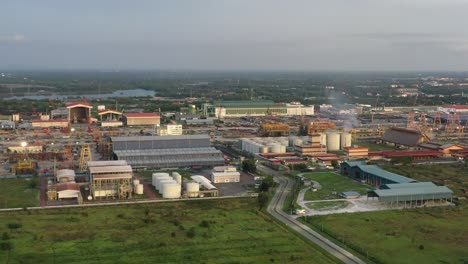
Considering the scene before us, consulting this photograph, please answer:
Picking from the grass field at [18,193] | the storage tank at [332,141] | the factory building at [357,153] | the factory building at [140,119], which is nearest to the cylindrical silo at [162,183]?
the grass field at [18,193]

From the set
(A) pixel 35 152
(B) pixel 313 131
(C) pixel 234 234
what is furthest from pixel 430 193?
(A) pixel 35 152

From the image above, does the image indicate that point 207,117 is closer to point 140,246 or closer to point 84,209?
point 84,209

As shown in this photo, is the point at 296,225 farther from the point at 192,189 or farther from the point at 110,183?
the point at 110,183

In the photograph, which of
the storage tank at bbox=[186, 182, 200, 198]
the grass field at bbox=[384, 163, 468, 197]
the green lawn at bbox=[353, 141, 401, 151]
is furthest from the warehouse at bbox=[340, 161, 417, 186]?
the green lawn at bbox=[353, 141, 401, 151]

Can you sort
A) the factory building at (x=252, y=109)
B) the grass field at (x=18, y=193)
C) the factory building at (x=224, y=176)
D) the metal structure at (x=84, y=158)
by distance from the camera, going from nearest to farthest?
the grass field at (x=18, y=193) < the factory building at (x=224, y=176) < the metal structure at (x=84, y=158) < the factory building at (x=252, y=109)

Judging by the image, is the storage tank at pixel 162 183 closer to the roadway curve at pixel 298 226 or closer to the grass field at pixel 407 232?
the roadway curve at pixel 298 226

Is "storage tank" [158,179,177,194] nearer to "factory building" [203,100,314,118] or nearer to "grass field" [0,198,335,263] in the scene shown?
"grass field" [0,198,335,263]
